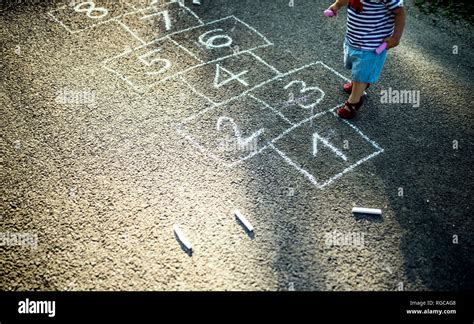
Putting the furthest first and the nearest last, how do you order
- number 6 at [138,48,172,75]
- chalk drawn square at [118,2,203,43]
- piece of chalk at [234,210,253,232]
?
1. chalk drawn square at [118,2,203,43]
2. number 6 at [138,48,172,75]
3. piece of chalk at [234,210,253,232]

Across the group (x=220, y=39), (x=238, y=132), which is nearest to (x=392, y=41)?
(x=238, y=132)

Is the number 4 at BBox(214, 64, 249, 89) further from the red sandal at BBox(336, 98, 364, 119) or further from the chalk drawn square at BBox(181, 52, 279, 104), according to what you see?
the red sandal at BBox(336, 98, 364, 119)

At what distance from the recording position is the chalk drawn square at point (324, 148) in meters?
3.84

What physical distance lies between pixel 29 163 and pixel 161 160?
1357mm

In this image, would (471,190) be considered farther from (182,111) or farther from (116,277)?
(116,277)

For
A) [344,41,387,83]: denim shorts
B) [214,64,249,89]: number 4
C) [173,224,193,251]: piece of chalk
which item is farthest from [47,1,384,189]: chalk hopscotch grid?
[173,224,193,251]: piece of chalk

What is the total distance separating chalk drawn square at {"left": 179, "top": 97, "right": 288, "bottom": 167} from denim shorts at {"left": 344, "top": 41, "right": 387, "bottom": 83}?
965 millimetres

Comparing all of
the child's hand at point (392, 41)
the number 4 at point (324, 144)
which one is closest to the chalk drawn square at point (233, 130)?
the number 4 at point (324, 144)

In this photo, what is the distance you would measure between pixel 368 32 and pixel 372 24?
83mm

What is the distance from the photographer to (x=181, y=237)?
3.27 meters

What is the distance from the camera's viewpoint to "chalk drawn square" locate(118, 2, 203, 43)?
5.41 meters

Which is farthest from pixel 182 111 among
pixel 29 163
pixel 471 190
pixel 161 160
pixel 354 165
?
pixel 471 190

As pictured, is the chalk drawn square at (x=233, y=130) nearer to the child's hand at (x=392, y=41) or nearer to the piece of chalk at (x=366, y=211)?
the piece of chalk at (x=366, y=211)

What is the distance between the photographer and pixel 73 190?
3.62 m
